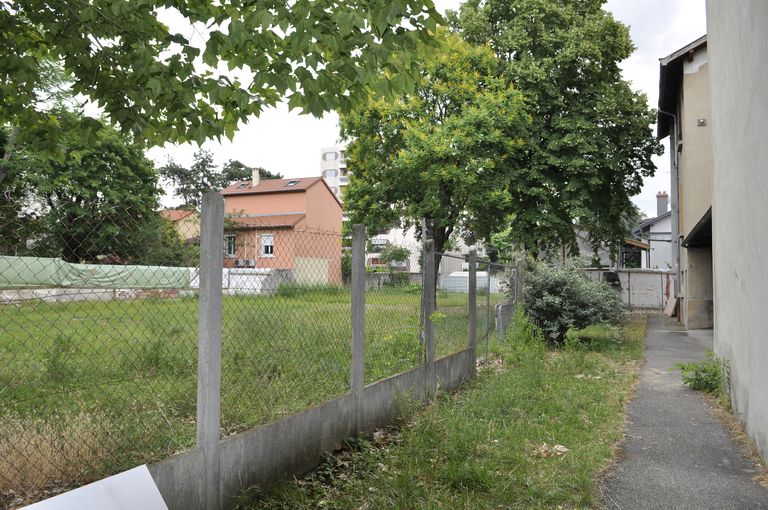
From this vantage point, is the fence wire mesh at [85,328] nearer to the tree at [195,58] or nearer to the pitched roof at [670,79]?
the tree at [195,58]

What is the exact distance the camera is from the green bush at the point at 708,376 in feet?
26.8

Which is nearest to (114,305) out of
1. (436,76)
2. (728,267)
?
(728,267)

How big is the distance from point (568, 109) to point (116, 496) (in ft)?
70.7

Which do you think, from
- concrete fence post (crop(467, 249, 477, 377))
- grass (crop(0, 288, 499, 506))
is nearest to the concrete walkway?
concrete fence post (crop(467, 249, 477, 377))

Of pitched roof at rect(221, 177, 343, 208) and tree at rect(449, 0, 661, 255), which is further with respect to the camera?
pitched roof at rect(221, 177, 343, 208)

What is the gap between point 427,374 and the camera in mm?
6832

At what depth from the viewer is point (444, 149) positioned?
765 inches

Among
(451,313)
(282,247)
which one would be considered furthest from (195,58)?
(451,313)

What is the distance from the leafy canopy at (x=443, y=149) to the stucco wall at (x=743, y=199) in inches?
426

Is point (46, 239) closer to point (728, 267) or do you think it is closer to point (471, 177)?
point (728, 267)

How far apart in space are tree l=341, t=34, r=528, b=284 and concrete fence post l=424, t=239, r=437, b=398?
12.9 m

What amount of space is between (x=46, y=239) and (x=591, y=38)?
22028mm

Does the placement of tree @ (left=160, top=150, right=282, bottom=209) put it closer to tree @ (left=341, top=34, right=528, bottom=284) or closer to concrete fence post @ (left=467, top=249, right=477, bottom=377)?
tree @ (left=341, top=34, right=528, bottom=284)

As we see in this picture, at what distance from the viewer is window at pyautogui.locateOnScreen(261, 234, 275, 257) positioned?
4047mm
